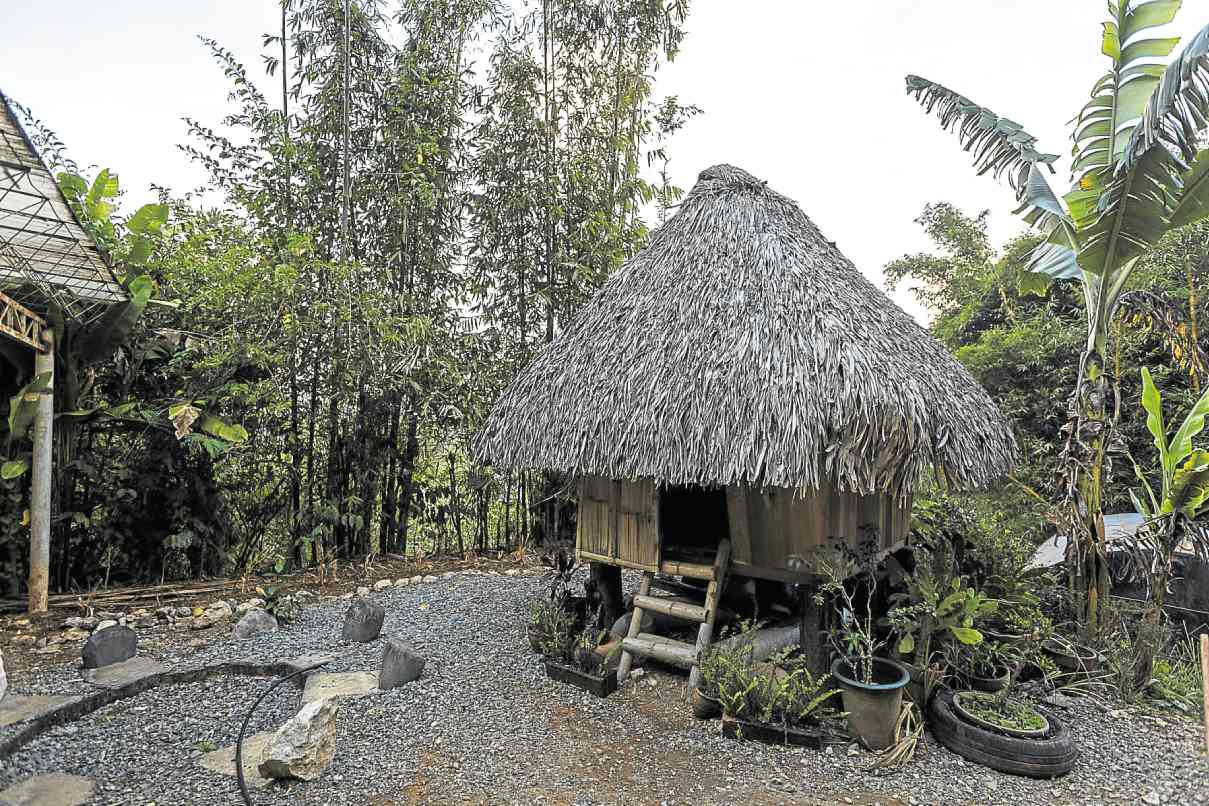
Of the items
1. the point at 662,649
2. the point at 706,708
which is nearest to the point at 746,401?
the point at 662,649

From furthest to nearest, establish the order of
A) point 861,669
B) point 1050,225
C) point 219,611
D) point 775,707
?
point 219,611 < point 1050,225 < point 861,669 < point 775,707

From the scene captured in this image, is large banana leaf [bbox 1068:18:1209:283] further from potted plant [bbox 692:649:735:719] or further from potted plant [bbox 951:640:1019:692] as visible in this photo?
potted plant [bbox 692:649:735:719]

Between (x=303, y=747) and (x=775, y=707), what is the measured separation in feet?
7.86

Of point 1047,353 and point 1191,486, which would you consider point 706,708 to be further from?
point 1047,353

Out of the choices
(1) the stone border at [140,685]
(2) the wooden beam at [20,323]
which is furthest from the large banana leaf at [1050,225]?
(2) the wooden beam at [20,323]

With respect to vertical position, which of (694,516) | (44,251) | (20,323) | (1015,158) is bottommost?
(694,516)

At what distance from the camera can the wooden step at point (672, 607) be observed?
399 cm

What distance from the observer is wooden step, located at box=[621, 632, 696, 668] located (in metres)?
3.95

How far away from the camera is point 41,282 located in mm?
4934

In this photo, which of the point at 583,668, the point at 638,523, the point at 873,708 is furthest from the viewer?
the point at 638,523

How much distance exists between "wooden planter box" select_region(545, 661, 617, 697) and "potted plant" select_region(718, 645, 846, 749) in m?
0.76

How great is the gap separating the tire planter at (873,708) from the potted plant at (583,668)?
1.41 m

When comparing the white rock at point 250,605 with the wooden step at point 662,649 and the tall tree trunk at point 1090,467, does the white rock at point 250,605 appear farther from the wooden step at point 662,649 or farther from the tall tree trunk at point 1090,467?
the tall tree trunk at point 1090,467

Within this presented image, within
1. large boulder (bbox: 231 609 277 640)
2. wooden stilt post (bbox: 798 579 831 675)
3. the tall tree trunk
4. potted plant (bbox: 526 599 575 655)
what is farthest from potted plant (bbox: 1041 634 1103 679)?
large boulder (bbox: 231 609 277 640)
